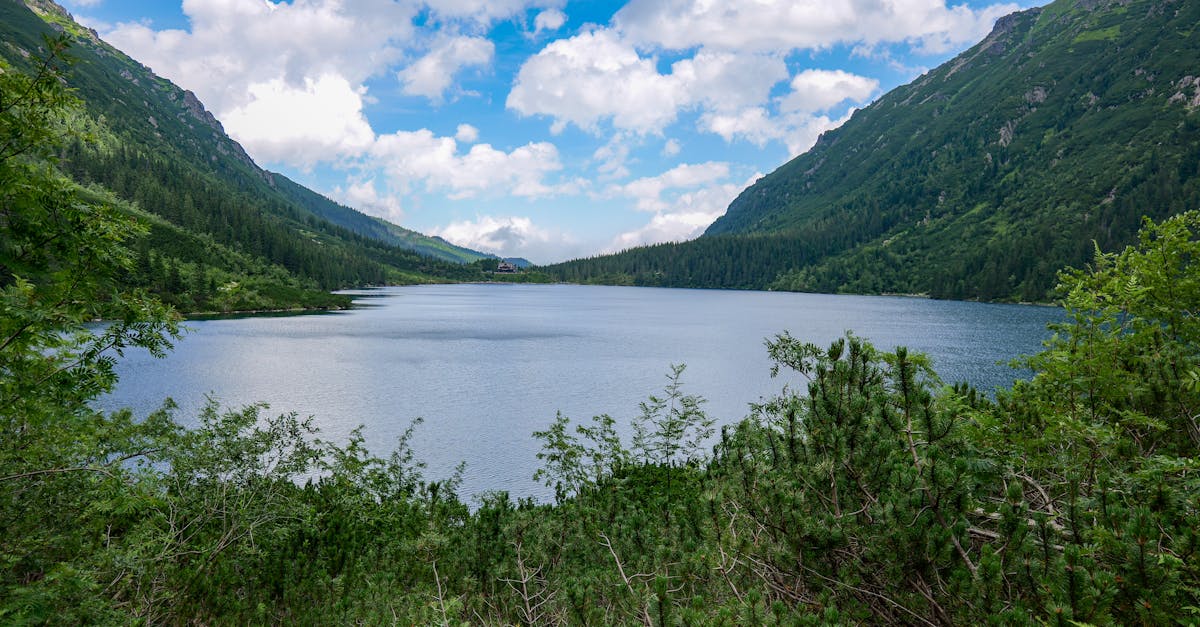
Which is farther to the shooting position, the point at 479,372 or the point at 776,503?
the point at 479,372

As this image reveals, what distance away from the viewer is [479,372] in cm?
5397

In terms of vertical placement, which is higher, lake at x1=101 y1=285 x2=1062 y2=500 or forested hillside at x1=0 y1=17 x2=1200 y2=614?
forested hillside at x1=0 y1=17 x2=1200 y2=614

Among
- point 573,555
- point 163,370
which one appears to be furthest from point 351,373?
point 573,555

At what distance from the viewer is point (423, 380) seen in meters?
49.7

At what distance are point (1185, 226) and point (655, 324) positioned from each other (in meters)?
97.6

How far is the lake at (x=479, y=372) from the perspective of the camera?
1366 inches

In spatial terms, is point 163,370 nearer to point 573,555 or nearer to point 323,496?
point 323,496

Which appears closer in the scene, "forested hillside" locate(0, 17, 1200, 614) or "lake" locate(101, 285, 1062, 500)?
"forested hillside" locate(0, 17, 1200, 614)

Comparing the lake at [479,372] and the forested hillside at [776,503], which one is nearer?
the forested hillside at [776,503]

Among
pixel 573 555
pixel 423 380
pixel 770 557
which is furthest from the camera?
pixel 423 380

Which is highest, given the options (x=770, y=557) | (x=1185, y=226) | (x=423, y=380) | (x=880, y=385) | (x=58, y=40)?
(x=58, y=40)

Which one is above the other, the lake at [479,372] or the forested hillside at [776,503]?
the forested hillside at [776,503]

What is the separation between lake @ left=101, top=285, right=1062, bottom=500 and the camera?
34688 millimetres

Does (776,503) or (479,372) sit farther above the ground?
(776,503)
